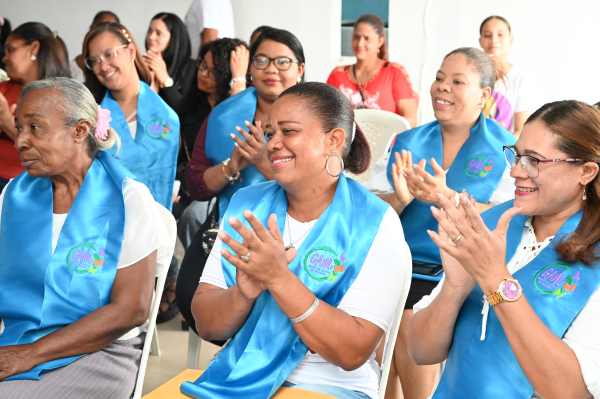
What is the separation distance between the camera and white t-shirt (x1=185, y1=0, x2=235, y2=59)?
16.8ft

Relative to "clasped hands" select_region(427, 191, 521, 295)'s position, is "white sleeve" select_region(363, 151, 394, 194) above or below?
below

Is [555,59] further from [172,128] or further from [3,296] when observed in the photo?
[3,296]

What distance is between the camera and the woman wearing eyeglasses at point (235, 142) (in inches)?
96.0

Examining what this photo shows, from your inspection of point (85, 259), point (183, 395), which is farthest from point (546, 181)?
point (85, 259)

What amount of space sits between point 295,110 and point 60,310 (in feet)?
3.08

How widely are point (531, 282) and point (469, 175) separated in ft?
3.82

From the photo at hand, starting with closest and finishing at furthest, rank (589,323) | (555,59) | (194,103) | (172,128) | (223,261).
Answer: (589,323)
(223,261)
(172,128)
(194,103)
(555,59)

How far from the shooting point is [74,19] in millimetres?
6117

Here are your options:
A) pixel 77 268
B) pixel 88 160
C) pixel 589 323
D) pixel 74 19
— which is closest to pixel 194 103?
pixel 88 160

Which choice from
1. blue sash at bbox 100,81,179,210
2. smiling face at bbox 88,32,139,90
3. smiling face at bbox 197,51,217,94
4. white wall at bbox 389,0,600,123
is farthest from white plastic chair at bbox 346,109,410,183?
white wall at bbox 389,0,600,123

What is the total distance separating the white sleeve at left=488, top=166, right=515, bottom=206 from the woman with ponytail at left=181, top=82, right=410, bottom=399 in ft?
3.03

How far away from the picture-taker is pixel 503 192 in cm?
243

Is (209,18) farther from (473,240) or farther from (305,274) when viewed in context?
(473,240)

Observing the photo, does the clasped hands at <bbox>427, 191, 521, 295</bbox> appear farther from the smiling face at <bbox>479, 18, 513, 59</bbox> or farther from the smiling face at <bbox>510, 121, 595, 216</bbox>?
the smiling face at <bbox>479, 18, 513, 59</bbox>
